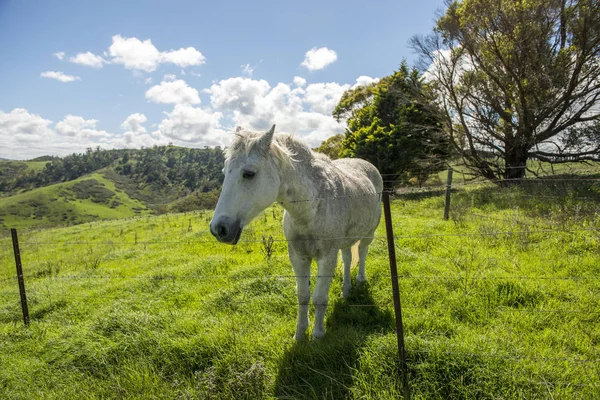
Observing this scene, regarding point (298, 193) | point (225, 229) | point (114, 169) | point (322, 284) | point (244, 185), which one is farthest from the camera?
point (114, 169)

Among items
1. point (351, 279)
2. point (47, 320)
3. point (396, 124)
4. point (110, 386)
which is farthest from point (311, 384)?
point (396, 124)

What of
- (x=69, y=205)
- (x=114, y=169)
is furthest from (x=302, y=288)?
(x=114, y=169)

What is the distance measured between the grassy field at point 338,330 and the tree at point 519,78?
7340 millimetres

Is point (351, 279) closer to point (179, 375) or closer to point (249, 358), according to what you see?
point (249, 358)

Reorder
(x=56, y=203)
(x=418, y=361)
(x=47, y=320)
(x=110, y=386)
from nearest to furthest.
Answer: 1. (x=418, y=361)
2. (x=110, y=386)
3. (x=47, y=320)
4. (x=56, y=203)

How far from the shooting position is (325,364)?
106 inches

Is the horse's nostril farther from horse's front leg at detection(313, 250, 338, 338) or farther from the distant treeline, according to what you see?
the distant treeline

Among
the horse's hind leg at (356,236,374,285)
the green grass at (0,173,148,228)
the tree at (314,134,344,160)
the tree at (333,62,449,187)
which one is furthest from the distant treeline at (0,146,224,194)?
the horse's hind leg at (356,236,374,285)

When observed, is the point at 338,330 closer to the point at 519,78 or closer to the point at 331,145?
the point at 519,78

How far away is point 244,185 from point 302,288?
5.10 feet

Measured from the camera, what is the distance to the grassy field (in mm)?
2443

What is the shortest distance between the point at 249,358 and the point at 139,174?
196 meters

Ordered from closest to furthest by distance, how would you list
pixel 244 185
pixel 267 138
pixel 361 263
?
pixel 244 185, pixel 267 138, pixel 361 263

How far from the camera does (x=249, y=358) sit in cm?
292
